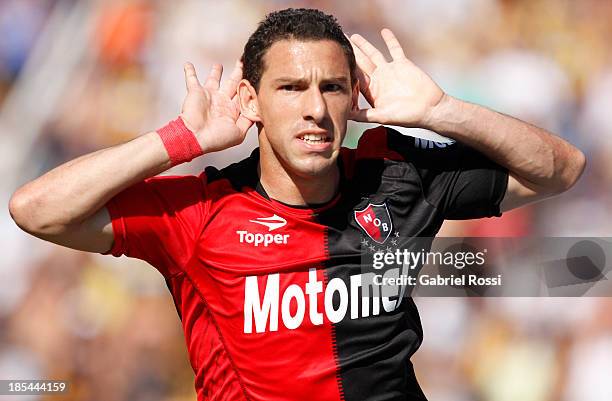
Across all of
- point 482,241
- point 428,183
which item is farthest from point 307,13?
point 482,241

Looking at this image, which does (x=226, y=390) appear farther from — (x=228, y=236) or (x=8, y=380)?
(x=8, y=380)

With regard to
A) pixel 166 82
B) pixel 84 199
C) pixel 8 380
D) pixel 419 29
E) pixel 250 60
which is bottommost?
pixel 8 380

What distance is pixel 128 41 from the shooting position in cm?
365

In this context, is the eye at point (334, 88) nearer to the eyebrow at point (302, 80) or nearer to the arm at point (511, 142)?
the eyebrow at point (302, 80)

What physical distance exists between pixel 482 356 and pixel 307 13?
2.12 metres

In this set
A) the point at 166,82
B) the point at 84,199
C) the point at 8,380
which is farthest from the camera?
the point at 166,82

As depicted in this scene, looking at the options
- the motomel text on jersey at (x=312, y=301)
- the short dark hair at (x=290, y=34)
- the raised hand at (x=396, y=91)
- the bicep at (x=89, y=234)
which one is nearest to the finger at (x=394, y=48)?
the raised hand at (x=396, y=91)

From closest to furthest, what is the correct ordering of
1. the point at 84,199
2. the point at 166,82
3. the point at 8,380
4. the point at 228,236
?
the point at 84,199, the point at 228,236, the point at 8,380, the point at 166,82

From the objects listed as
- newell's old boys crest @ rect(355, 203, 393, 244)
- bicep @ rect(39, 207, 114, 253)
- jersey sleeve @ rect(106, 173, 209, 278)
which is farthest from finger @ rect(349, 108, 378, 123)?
bicep @ rect(39, 207, 114, 253)

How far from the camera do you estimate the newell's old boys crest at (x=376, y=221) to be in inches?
86.7

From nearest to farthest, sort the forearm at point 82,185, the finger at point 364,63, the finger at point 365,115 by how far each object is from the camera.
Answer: the forearm at point 82,185 → the finger at point 365,115 → the finger at point 364,63

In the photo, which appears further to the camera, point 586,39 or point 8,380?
point 586,39

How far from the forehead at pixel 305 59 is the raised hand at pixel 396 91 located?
135mm

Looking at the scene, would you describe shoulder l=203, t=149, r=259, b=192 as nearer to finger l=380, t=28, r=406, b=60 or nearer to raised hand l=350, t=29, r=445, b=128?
raised hand l=350, t=29, r=445, b=128
